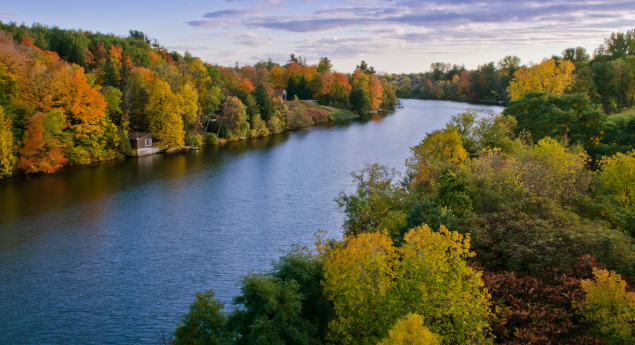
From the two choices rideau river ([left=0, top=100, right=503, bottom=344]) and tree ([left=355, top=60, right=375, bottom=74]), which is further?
tree ([left=355, top=60, right=375, bottom=74])

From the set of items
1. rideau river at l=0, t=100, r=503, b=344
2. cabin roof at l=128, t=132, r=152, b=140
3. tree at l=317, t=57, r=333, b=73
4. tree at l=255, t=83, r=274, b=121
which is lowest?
rideau river at l=0, t=100, r=503, b=344

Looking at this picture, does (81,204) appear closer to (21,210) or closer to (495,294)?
(21,210)

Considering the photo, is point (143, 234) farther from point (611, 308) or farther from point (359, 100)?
point (359, 100)

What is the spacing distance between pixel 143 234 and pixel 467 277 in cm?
2113

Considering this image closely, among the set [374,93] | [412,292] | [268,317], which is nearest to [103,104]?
[268,317]

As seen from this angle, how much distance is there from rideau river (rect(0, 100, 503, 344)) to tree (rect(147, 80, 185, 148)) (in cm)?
490

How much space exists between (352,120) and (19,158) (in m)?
70.7

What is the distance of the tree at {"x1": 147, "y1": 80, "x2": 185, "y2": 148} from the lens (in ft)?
187

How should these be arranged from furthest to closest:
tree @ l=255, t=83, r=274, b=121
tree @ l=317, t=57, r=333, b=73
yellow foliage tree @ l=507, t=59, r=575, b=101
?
tree @ l=317, t=57, r=333, b=73 → tree @ l=255, t=83, r=274, b=121 → yellow foliage tree @ l=507, t=59, r=575, b=101

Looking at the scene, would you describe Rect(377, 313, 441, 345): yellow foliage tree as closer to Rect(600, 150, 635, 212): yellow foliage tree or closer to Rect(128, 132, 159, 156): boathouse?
Rect(600, 150, 635, 212): yellow foliage tree

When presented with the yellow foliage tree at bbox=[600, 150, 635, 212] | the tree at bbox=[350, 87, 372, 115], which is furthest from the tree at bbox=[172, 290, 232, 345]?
the tree at bbox=[350, 87, 372, 115]

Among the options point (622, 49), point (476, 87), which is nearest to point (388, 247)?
point (622, 49)

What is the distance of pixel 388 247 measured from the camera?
14578 millimetres

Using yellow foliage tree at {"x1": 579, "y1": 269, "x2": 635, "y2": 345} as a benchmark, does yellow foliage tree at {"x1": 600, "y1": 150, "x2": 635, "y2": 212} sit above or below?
above
